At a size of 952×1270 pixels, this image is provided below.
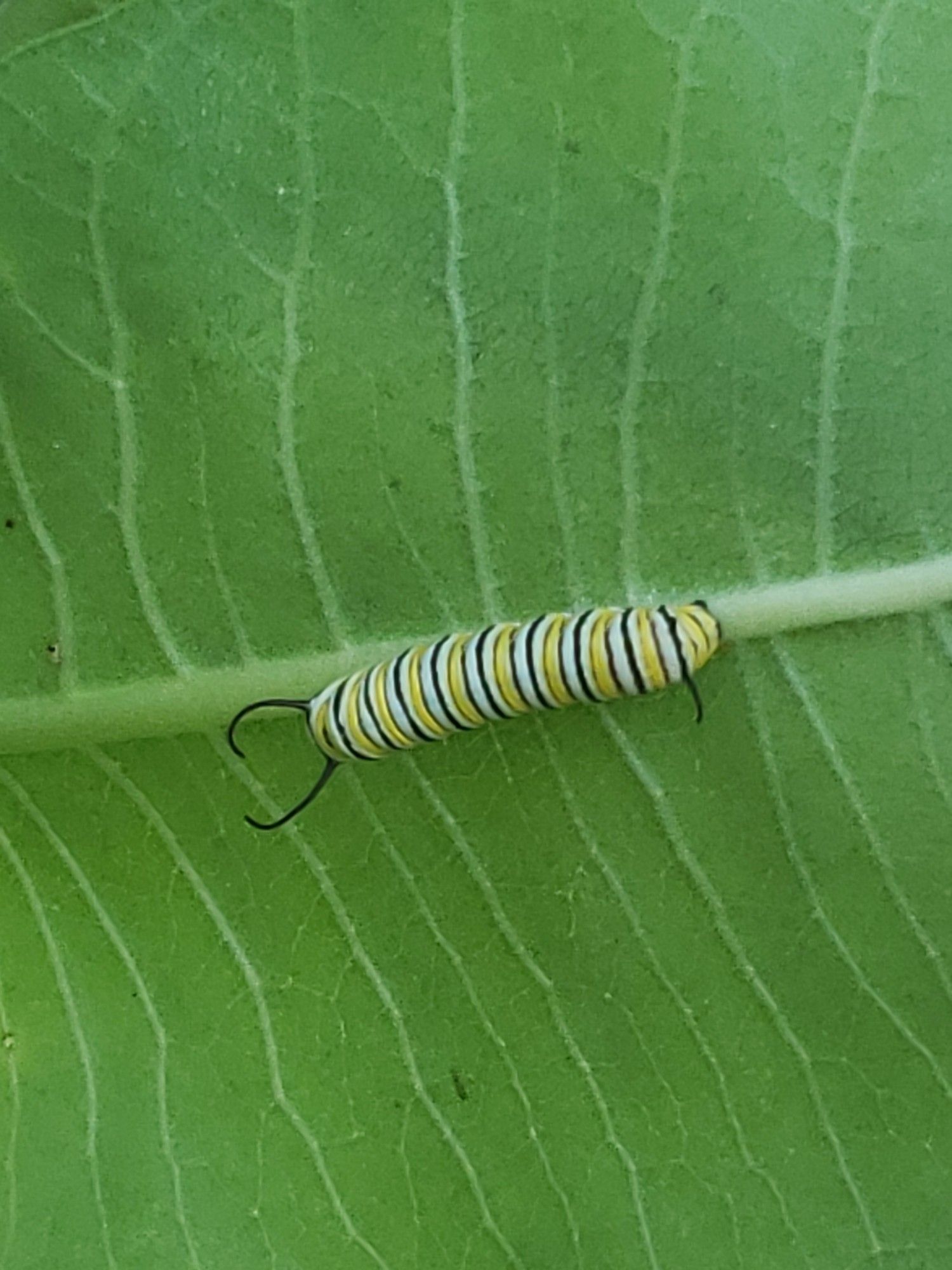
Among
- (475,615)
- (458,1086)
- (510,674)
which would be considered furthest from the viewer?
(458,1086)

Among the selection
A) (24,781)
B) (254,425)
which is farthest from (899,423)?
(24,781)

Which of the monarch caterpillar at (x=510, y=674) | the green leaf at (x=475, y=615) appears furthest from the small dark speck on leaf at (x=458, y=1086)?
the monarch caterpillar at (x=510, y=674)

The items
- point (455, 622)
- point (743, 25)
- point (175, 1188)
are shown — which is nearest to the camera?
point (743, 25)

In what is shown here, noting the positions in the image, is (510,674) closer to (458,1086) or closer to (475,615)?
(475,615)

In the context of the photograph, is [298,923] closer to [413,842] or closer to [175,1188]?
[413,842]

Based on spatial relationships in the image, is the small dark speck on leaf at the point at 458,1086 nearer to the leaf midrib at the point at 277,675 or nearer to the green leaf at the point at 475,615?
the green leaf at the point at 475,615

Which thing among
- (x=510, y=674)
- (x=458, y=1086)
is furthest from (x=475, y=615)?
(x=458, y=1086)
